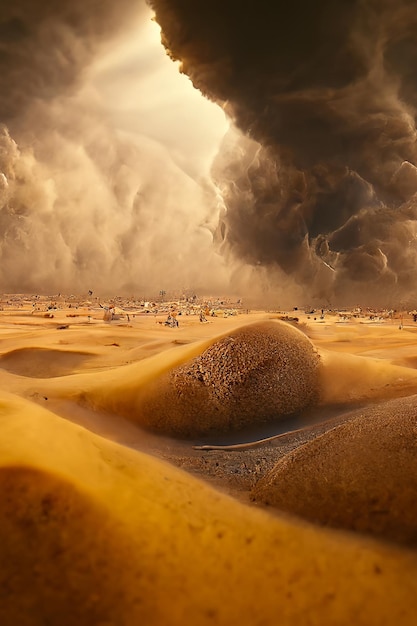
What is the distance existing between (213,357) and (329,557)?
3.94 meters

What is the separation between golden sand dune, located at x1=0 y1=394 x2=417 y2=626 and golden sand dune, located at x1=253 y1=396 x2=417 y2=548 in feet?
0.40

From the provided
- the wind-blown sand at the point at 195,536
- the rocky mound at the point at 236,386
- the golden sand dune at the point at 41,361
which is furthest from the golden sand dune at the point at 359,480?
the golden sand dune at the point at 41,361

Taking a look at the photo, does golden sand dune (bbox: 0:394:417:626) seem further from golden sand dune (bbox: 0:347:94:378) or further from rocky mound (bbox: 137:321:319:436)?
golden sand dune (bbox: 0:347:94:378)

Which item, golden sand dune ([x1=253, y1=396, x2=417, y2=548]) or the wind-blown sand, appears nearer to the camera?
the wind-blown sand

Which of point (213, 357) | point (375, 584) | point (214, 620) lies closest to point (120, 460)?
point (214, 620)

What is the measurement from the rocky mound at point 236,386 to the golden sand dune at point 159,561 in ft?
9.87

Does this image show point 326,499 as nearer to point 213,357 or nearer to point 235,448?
point 235,448

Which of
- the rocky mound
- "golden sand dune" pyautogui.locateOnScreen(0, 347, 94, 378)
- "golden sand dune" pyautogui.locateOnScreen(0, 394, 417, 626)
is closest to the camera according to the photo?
"golden sand dune" pyautogui.locateOnScreen(0, 394, 417, 626)

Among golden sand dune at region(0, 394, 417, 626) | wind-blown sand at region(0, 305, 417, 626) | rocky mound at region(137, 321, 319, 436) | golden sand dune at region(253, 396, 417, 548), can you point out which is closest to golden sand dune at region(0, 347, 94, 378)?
rocky mound at region(137, 321, 319, 436)

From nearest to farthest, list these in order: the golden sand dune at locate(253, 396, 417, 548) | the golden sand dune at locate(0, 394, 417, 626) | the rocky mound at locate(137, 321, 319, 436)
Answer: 1. the golden sand dune at locate(0, 394, 417, 626)
2. the golden sand dune at locate(253, 396, 417, 548)
3. the rocky mound at locate(137, 321, 319, 436)

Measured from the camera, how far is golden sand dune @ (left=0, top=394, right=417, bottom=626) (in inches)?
52.9

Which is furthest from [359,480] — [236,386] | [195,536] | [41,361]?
[41,361]

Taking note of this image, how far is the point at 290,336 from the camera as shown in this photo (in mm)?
5934

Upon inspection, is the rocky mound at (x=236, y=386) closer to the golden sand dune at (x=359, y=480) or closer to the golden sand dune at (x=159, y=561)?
the golden sand dune at (x=359, y=480)
